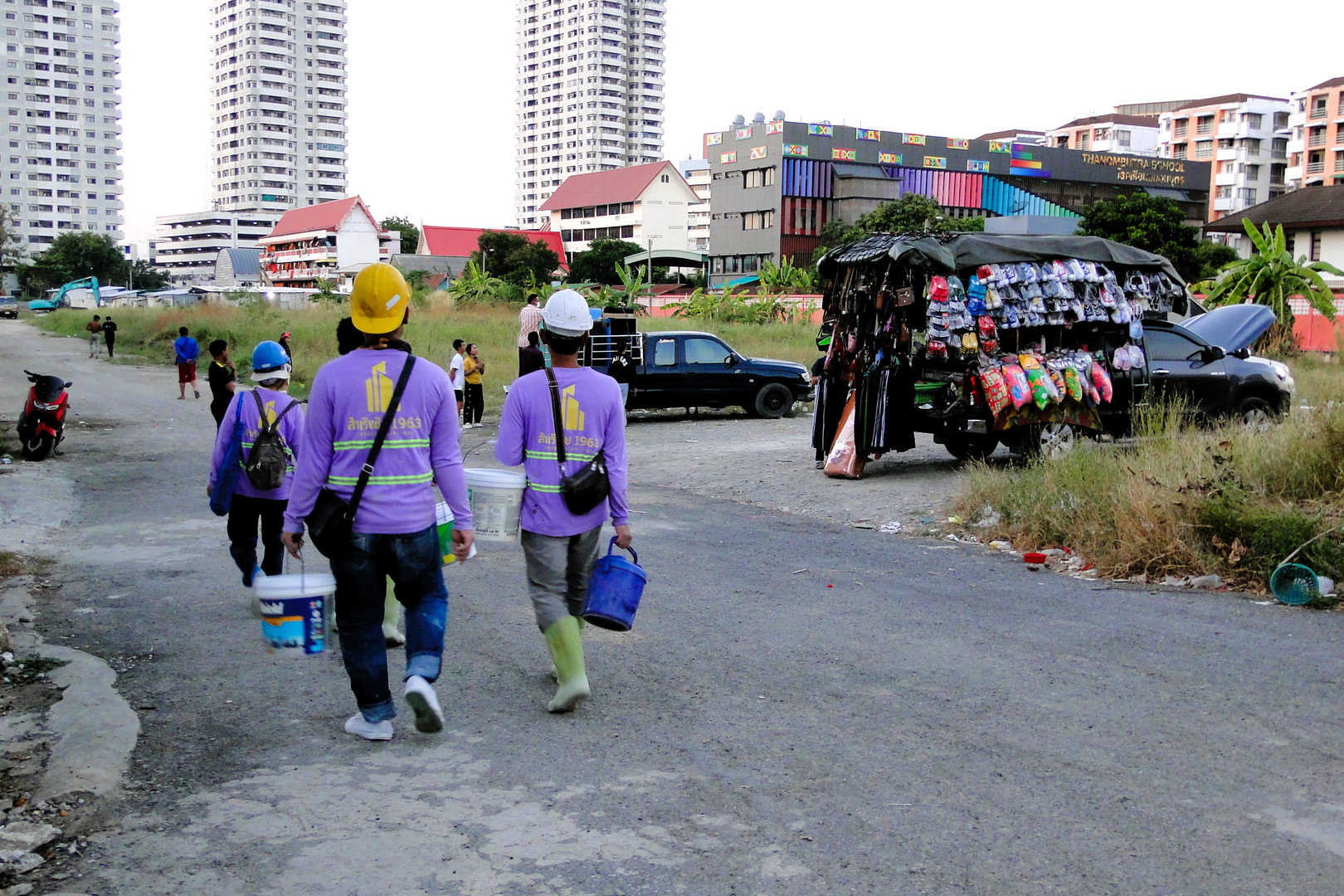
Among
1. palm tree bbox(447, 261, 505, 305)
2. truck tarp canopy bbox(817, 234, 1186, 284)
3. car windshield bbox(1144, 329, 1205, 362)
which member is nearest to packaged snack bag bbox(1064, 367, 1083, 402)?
truck tarp canopy bbox(817, 234, 1186, 284)

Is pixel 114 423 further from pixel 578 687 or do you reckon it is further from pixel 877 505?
pixel 578 687

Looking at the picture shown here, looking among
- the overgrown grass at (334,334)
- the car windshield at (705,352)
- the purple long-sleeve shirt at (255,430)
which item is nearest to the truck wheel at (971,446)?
the car windshield at (705,352)

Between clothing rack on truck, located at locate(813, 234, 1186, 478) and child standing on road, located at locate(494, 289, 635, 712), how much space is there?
25.5 ft

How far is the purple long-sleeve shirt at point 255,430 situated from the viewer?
6.55m

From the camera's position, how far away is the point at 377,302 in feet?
14.6

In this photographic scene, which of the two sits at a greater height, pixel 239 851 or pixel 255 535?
pixel 255 535

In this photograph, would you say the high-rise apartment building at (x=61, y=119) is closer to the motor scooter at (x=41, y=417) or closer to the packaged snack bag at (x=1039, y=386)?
the motor scooter at (x=41, y=417)

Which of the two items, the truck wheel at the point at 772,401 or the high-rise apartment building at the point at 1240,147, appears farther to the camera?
the high-rise apartment building at the point at 1240,147

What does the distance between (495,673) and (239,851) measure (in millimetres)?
2097

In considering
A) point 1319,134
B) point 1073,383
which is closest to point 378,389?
point 1073,383

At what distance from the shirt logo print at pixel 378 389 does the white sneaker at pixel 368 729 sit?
1.31 meters

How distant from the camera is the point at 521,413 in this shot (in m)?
5.04

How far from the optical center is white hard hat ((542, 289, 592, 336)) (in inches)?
197

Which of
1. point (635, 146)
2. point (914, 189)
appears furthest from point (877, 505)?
point (635, 146)
